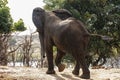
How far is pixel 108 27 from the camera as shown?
19406mm

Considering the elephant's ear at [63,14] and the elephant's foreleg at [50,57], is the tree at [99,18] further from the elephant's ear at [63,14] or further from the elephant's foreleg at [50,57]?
the elephant's foreleg at [50,57]

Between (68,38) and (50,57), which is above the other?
(68,38)

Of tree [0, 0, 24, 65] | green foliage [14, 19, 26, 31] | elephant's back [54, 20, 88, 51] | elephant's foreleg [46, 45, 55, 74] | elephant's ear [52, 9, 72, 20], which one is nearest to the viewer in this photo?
elephant's back [54, 20, 88, 51]

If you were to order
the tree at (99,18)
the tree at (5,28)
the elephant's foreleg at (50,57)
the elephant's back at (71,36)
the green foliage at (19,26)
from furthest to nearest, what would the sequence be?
the tree at (99,18)
the green foliage at (19,26)
the tree at (5,28)
the elephant's foreleg at (50,57)
the elephant's back at (71,36)

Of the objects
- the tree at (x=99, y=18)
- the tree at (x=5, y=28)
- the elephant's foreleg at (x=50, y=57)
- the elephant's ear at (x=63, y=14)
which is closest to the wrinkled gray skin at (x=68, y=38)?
the elephant's foreleg at (x=50, y=57)

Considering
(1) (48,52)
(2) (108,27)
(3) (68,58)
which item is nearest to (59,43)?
(1) (48,52)

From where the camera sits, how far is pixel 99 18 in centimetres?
1923

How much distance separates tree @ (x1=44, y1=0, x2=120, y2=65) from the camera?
59.6 feet

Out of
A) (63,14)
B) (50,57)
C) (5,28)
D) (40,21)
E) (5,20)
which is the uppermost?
(5,20)

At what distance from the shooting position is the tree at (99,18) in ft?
59.6

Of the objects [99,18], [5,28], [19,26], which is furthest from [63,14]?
[99,18]

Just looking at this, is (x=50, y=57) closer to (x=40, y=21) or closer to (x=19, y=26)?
(x=40, y=21)

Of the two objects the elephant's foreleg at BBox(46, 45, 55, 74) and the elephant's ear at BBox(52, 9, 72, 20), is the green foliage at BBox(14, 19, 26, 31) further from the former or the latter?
the elephant's foreleg at BBox(46, 45, 55, 74)

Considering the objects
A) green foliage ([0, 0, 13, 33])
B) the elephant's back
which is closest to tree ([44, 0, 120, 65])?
green foliage ([0, 0, 13, 33])
